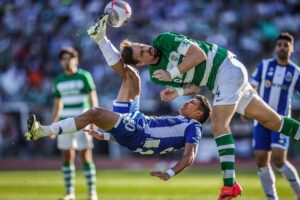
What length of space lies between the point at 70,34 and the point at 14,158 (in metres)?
4.90

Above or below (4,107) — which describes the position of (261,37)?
above

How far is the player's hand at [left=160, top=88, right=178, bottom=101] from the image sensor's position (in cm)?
931

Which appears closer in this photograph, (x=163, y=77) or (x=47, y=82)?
(x=163, y=77)

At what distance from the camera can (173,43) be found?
941 centimetres


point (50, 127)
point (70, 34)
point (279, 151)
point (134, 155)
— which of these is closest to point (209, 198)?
point (279, 151)

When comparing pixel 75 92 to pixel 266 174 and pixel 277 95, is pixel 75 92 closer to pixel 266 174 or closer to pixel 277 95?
pixel 277 95

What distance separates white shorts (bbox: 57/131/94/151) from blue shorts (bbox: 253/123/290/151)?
348 centimetres

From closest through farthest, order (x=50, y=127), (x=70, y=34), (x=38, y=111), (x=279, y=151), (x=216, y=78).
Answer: (x=50, y=127) < (x=216, y=78) < (x=279, y=151) < (x=38, y=111) < (x=70, y=34)

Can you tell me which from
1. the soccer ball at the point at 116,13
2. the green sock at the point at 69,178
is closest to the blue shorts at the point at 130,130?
the soccer ball at the point at 116,13

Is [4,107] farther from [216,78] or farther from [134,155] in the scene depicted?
[216,78]

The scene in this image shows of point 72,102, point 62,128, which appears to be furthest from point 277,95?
point 62,128

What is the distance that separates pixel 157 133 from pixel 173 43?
1141 mm

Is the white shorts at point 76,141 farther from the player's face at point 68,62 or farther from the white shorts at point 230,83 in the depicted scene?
the white shorts at point 230,83

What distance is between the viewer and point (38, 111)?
2148 centimetres
